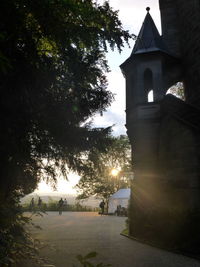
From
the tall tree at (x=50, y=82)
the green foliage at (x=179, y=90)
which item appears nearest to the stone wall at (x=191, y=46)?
the tall tree at (x=50, y=82)

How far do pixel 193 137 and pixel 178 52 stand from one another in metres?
8.16

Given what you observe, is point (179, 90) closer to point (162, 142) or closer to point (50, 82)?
point (162, 142)

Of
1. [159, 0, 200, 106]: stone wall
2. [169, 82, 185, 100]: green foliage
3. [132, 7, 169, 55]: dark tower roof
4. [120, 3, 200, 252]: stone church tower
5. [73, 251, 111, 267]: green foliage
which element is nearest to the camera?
[73, 251, 111, 267]: green foliage

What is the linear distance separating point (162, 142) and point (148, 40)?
251 inches

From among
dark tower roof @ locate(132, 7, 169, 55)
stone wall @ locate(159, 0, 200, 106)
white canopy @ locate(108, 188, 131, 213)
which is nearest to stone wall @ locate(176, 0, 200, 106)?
stone wall @ locate(159, 0, 200, 106)

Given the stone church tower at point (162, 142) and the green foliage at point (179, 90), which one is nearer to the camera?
the stone church tower at point (162, 142)

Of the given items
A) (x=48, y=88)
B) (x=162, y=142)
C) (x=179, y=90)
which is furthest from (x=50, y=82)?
(x=179, y=90)

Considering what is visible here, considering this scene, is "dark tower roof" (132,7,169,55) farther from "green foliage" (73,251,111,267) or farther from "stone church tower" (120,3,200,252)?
"green foliage" (73,251,111,267)

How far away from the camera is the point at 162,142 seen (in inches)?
422

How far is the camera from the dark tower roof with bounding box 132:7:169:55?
12.9 meters

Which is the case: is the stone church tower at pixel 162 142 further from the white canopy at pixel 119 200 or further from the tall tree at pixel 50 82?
the white canopy at pixel 119 200

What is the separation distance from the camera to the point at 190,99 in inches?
520

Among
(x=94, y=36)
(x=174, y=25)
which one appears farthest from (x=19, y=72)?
(x=174, y=25)

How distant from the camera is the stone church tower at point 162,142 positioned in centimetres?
872
